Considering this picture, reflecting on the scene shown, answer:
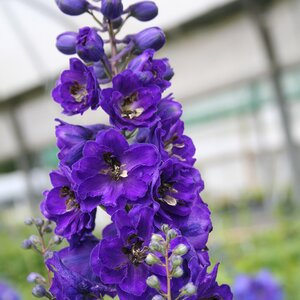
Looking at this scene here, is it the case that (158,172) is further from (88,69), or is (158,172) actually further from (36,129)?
(36,129)

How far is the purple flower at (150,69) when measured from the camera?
3.84 feet

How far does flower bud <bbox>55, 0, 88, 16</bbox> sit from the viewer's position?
134cm

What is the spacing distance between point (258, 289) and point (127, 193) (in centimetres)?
231

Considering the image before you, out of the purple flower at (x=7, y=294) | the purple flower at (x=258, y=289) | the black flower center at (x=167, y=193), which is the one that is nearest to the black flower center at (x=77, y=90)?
the black flower center at (x=167, y=193)

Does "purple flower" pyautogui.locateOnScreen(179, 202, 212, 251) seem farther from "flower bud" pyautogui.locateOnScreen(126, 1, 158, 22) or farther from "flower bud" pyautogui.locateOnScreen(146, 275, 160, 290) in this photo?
"flower bud" pyautogui.locateOnScreen(126, 1, 158, 22)

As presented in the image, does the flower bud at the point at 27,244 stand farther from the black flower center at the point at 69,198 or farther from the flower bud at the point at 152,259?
the flower bud at the point at 152,259

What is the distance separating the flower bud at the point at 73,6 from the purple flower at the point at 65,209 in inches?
14.2

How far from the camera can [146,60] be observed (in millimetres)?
1178

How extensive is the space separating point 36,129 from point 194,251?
7.95 m

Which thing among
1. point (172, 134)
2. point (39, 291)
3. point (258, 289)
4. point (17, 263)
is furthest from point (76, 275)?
point (17, 263)

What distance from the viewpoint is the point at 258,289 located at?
324 centimetres

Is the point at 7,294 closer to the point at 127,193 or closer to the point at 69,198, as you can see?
the point at 69,198

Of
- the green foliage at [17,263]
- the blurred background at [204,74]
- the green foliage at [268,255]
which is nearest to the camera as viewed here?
the green foliage at [268,255]

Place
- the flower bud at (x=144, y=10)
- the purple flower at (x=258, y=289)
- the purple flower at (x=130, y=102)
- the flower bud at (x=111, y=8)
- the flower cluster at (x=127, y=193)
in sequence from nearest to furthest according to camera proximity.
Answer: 1. the flower cluster at (x=127, y=193)
2. the purple flower at (x=130, y=102)
3. the flower bud at (x=111, y=8)
4. the flower bud at (x=144, y=10)
5. the purple flower at (x=258, y=289)
